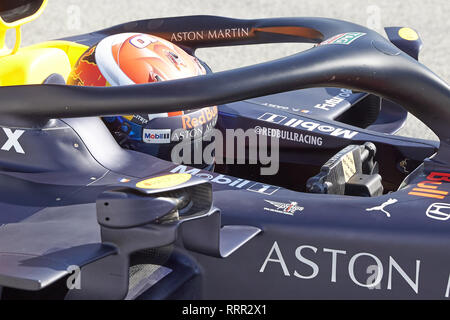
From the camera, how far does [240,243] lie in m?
2.91

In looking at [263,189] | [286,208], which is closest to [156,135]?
[263,189]

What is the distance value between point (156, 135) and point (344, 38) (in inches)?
38.1

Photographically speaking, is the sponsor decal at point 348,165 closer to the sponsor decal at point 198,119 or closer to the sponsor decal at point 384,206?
the sponsor decal at point 384,206

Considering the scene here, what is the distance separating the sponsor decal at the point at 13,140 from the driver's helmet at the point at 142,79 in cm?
44

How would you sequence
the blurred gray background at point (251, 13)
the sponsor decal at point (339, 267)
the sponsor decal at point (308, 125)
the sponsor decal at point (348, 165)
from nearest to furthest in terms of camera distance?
the sponsor decal at point (339, 267) → the sponsor decal at point (348, 165) → the sponsor decal at point (308, 125) → the blurred gray background at point (251, 13)

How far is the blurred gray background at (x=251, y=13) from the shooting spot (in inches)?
341

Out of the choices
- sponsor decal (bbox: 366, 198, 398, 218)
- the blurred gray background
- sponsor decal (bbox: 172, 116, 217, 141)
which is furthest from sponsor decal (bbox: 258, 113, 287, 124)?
the blurred gray background

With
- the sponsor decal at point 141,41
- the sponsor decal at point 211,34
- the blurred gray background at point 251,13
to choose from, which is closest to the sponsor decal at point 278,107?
the sponsor decal at point 211,34

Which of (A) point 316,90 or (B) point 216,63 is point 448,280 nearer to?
(A) point 316,90

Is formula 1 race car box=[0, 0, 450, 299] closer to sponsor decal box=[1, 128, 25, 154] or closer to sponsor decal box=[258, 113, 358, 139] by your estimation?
sponsor decal box=[1, 128, 25, 154]

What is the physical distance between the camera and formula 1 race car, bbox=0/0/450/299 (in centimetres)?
278

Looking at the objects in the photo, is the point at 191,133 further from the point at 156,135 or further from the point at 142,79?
the point at 142,79

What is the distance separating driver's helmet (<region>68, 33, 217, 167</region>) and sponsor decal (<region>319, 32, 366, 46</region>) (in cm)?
77
